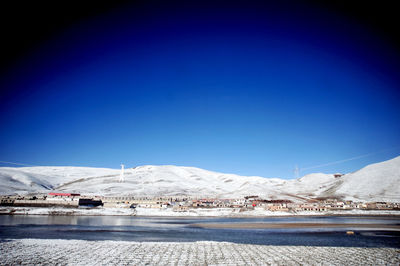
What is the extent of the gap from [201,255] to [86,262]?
5.96 meters

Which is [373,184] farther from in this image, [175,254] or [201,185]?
[175,254]

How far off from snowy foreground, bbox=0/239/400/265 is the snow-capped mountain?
96.2 m

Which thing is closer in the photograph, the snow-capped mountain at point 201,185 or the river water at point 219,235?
the river water at point 219,235

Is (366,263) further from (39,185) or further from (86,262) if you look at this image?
(39,185)

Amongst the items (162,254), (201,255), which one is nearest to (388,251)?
(201,255)

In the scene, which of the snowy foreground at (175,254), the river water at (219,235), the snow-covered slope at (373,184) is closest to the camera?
the snowy foreground at (175,254)

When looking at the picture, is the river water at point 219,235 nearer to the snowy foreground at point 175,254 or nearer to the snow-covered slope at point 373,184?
the snowy foreground at point 175,254

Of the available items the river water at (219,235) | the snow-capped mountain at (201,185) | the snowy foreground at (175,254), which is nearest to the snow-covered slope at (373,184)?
the snow-capped mountain at (201,185)

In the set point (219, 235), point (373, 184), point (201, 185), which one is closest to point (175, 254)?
point (219, 235)

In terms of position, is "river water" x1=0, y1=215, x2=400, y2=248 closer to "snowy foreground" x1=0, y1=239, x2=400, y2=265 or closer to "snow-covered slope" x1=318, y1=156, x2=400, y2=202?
"snowy foreground" x1=0, y1=239, x2=400, y2=265

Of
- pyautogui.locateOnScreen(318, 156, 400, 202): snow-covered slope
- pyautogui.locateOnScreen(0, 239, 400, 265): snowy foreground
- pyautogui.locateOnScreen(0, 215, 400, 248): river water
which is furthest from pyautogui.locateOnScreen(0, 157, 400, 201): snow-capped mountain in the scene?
pyautogui.locateOnScreen(0, 239, 400, 265): snowy foreground

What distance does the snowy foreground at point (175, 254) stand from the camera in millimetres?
14125

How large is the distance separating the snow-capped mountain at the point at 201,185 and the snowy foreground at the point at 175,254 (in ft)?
316

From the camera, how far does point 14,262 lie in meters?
13.6
